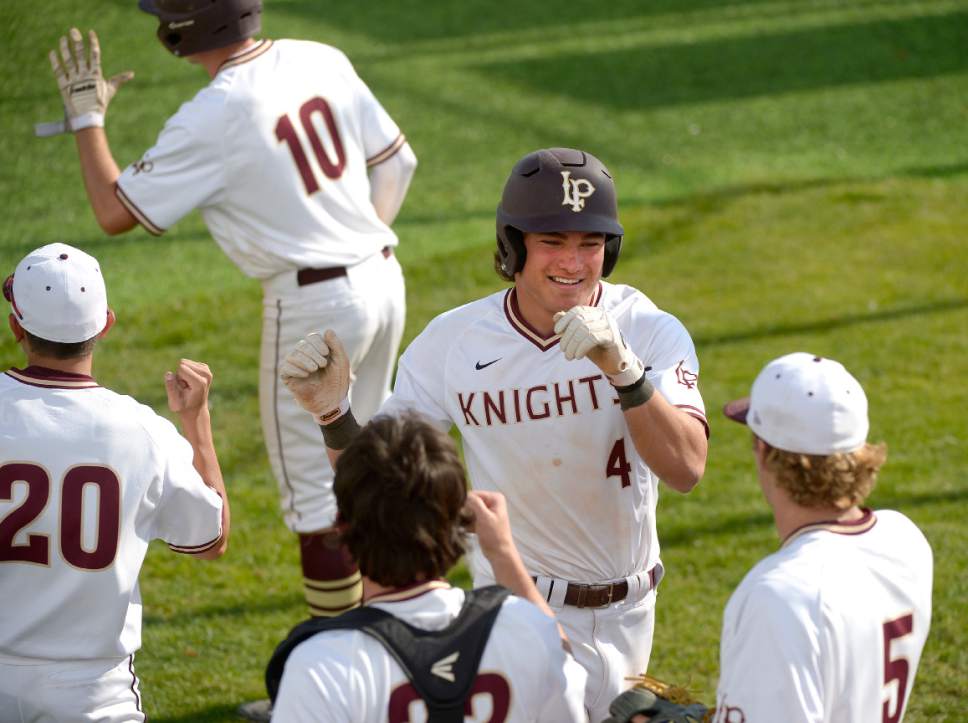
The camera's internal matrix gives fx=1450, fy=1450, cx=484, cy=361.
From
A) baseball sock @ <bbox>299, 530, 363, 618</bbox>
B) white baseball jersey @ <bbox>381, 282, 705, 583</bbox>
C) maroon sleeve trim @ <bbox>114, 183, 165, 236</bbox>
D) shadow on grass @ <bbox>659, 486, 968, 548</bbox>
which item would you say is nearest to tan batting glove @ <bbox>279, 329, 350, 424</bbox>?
white baseball jersey @ <bbox>381, 282, 705, 583</bbox>

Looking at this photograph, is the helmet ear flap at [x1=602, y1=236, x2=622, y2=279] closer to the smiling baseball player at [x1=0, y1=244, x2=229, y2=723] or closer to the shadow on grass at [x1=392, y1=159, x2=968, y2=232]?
the smiling baseball player at [x1=0, y1=244, x2=229, y2=723]

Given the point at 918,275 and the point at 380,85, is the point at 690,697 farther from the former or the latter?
the point at 380,85

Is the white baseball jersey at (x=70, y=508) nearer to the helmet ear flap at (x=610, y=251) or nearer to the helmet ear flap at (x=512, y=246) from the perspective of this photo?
the helmet ear flap at (x=512, y=246)

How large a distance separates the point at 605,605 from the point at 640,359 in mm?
695

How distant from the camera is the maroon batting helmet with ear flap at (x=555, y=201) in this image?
12.8 ft

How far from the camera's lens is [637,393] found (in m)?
3.63

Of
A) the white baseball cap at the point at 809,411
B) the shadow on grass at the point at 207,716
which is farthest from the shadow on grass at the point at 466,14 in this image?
the white baseball cap at the point at 809,411

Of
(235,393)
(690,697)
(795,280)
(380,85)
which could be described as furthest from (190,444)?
(380,85)

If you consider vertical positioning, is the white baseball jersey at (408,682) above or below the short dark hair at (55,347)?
below

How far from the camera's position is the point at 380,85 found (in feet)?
49.3

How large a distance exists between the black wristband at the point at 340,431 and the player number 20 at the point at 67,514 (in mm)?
559

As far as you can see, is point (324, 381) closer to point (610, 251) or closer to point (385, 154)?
point (610, 251)

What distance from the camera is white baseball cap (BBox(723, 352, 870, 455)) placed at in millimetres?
3074

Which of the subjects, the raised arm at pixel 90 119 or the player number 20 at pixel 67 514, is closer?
the player number 20 at pixel 67 514
